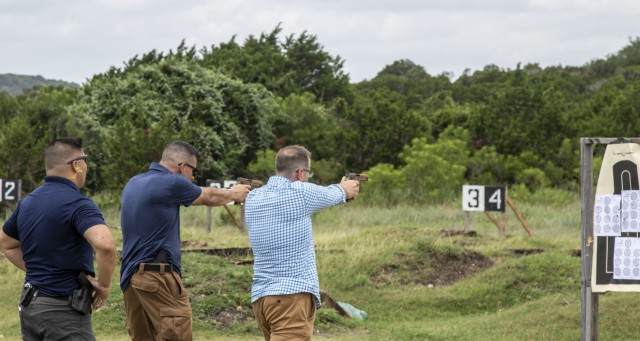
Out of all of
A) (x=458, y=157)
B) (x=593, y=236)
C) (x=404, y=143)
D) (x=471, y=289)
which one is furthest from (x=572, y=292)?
(x=404, y=143)

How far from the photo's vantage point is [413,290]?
52.7 ft

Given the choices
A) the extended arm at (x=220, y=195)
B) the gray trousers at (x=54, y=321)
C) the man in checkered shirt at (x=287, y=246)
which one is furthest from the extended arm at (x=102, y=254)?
the extended arm at (x=220, y=195)

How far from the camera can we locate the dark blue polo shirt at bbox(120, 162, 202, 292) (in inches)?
306

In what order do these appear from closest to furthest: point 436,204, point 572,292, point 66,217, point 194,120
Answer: point 66,217
point 572,292
point 436,204
point 194,120

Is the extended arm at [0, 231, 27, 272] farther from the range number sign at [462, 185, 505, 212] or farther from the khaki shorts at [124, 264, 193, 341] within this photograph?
the range number sign at [462, 185, 505, 212]

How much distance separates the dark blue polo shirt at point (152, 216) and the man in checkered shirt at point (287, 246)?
92 cm

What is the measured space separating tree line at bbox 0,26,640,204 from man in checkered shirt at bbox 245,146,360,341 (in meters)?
22.4

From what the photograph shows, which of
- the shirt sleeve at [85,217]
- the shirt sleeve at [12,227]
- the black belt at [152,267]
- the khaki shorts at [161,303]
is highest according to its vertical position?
the shirt sleeve at [85,217]

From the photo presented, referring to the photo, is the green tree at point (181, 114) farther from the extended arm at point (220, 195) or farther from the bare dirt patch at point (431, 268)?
the extended arm at point (220, 195)

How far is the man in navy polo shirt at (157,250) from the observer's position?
777 cm

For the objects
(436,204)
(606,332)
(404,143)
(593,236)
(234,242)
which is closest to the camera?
(593,236)

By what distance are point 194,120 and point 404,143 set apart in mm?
8545

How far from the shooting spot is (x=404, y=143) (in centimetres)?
4019

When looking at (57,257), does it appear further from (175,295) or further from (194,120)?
(194,120)
